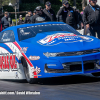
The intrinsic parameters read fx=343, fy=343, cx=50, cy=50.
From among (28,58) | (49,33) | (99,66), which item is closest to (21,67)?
(28,58)

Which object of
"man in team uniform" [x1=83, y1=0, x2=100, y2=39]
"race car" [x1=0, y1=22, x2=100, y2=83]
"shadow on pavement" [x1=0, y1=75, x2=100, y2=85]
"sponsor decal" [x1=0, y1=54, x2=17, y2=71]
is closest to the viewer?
"race car" [x1=0, y1=22, x2=100, y2=83]

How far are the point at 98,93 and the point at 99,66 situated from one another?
56.7 inches

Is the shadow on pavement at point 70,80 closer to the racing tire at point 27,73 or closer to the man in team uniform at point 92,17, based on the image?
the racing tire at point 27,73

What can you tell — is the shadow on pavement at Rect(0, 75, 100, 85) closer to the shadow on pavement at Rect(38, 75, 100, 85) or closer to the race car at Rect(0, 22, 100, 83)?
the shadow on pavement at Rect(38, 75, 100, 85)

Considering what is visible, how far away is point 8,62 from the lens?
26.0 feet

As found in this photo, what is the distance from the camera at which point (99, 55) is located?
692cm

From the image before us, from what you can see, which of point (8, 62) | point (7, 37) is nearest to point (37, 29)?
point (7, 37)

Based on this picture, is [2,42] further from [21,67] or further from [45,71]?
[45,71]

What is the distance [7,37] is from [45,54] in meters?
1.86

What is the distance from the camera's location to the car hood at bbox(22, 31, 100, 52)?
6836 millimetres

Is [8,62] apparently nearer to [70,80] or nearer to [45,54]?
[45,54]

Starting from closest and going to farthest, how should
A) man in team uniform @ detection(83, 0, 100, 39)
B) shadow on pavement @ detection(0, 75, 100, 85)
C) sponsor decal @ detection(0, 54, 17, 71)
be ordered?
shadow on pavement @ detection(0, 75, 100, 85) < sponsor decal @ detection(0, 54, 17, 71) < man in team uniform @ detection(83, 0, 100, 39)

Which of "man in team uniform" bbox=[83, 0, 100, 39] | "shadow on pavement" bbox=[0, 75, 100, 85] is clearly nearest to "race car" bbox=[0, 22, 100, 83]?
"shadow on pavement" bbox=[0, 75, 100, 85]

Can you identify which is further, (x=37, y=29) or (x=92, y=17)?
(x=92, y=17)
